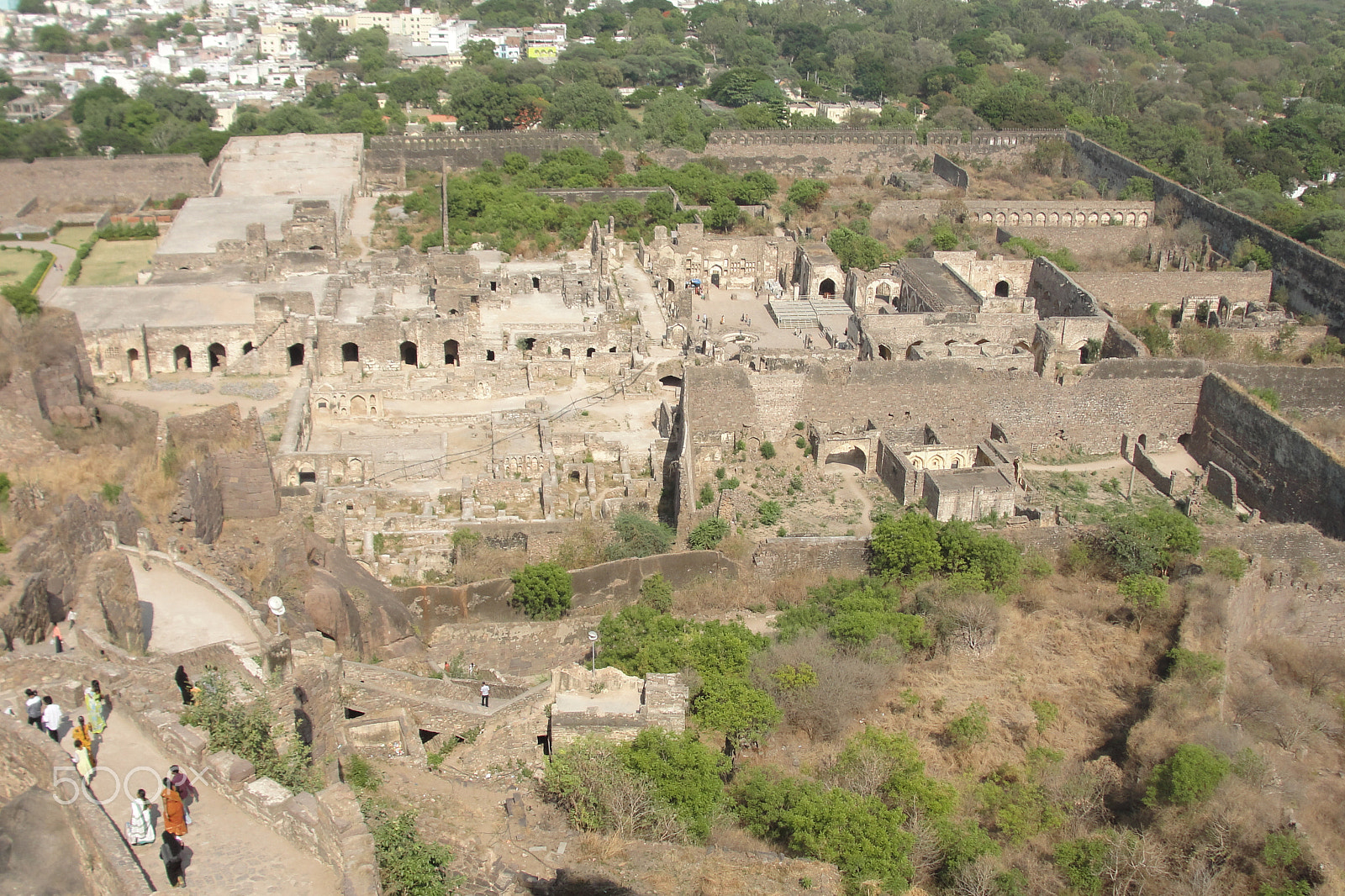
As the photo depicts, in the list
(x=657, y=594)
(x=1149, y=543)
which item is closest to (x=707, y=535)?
(x=657, y=594)

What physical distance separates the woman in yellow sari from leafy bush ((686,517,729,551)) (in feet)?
42.3

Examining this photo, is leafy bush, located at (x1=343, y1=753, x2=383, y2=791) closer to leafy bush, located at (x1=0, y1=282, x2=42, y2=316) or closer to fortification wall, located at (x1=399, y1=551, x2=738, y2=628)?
fortification wall, located at (x1=399, y1=551, x2=738, y2=628)

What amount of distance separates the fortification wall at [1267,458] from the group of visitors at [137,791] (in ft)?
69.6

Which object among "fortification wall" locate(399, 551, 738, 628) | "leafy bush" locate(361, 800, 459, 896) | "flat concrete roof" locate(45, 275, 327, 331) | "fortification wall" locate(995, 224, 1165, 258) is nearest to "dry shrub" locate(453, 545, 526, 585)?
"fortification wall" locate(399, 551, 738, 628)

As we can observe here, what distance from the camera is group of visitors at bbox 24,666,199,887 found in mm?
10469

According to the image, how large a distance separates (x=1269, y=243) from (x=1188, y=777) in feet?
102

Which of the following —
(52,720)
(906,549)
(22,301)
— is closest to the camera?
(52,720)

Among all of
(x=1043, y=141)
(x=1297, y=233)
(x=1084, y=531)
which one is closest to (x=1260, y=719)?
(x=1084, y=531)

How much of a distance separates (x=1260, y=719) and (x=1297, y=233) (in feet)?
107

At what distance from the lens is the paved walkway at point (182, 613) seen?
15.6 meters

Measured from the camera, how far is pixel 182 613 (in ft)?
53.8

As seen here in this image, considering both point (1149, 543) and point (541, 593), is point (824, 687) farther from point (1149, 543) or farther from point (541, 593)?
point (1149, 543)

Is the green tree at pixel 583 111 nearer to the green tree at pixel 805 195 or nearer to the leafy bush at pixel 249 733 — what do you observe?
the green tree at pixel 805 195

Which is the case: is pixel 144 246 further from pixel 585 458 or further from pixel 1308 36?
pixel 1308 36
